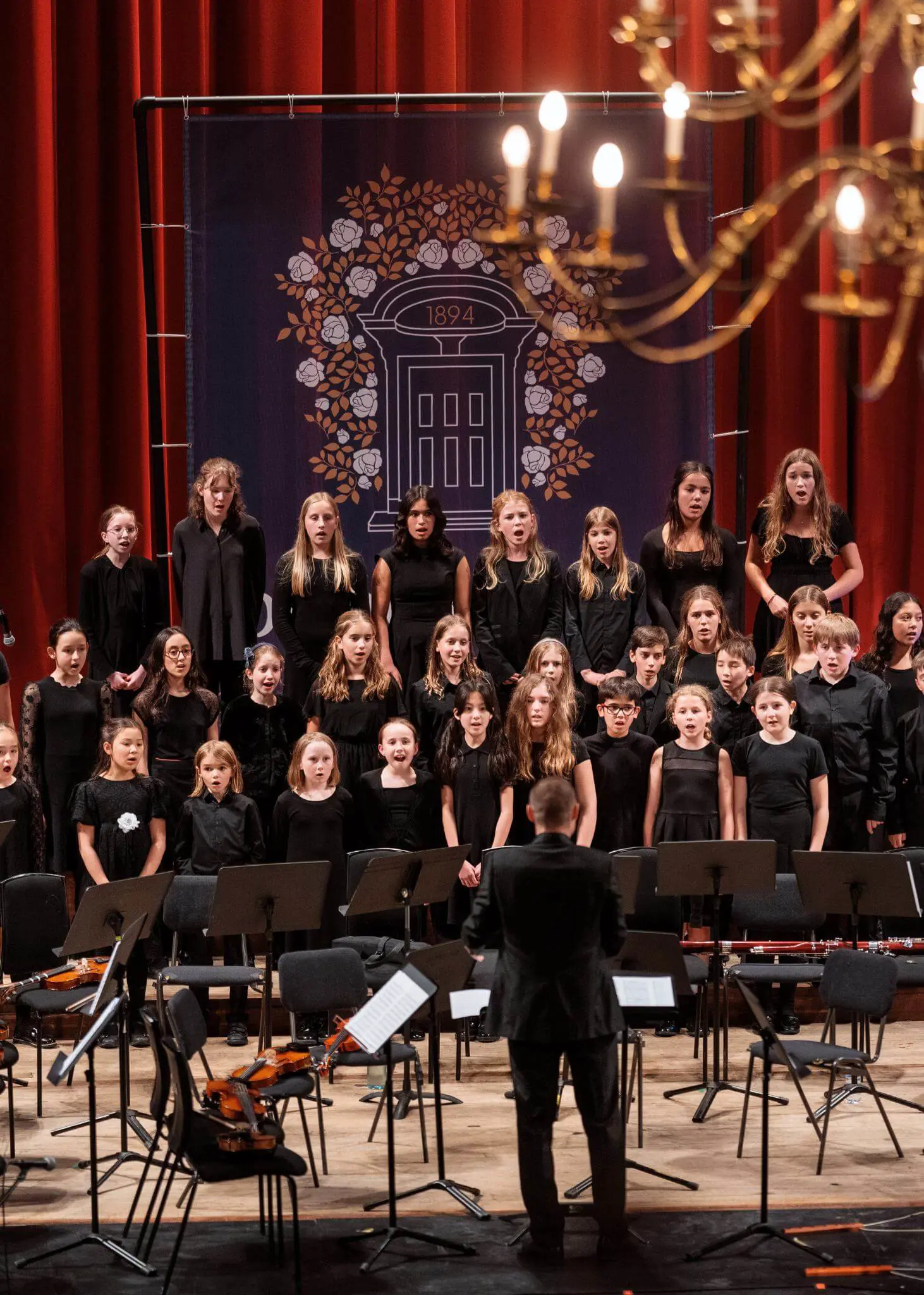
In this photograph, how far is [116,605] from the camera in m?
7.64

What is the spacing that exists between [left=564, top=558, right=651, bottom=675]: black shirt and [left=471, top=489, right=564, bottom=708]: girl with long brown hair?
66 mm

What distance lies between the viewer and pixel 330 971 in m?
5.73

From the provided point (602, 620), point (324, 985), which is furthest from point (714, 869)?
point (602, 620)

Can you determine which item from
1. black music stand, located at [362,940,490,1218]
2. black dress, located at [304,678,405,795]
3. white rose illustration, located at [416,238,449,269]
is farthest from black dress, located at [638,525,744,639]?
black music stand, located at [362,940,490,1218]

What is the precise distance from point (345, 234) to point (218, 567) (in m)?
1.88

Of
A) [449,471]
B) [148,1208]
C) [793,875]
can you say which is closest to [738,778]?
[793,875]

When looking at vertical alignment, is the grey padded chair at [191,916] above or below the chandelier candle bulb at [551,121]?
below

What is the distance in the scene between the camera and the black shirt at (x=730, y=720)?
23.6ft

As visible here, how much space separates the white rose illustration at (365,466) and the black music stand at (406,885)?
2.61 metres

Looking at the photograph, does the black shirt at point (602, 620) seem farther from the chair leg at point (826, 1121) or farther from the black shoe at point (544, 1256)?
the black shoe at point (544, 1256)

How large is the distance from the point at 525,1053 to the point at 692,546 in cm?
334

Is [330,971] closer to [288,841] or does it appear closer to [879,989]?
[288,841]

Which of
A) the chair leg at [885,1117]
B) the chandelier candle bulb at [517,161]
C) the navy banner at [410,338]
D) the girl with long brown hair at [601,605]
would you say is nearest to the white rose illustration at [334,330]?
the navy banner at [410,338]

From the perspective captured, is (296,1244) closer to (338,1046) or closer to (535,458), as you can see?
(338,1046)
